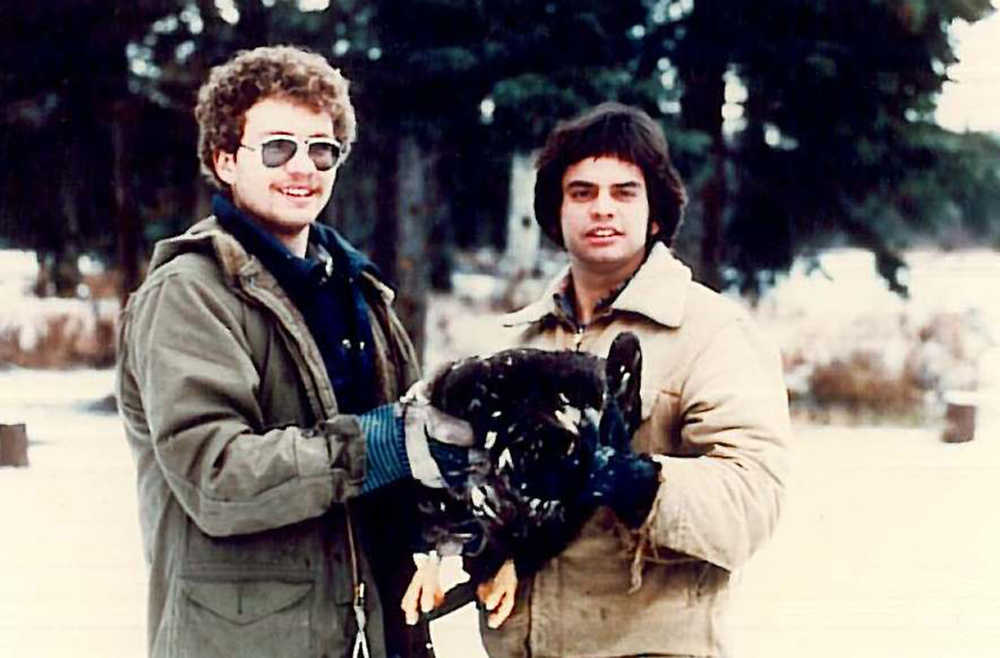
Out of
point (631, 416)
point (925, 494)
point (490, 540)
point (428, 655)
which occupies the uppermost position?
point (631, 416)

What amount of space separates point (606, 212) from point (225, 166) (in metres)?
0.64

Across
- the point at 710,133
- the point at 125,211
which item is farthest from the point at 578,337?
the point at 125,211

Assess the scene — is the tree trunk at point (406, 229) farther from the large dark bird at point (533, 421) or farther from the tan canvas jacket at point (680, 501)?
the large dark bird at point (533, 421)

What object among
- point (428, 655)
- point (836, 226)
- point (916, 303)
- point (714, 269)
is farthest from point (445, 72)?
point (428, 655)

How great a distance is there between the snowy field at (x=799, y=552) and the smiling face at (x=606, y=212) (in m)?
2.11

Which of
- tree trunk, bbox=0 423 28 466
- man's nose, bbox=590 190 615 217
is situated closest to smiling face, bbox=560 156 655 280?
man's nose, bbox=590 190 615 217

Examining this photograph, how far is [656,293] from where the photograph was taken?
1.79 metres

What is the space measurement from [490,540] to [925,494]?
3575mm

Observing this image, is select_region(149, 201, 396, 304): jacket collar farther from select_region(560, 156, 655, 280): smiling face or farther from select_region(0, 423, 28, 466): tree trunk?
select_region(0, 423, 28, 466): tree trunk

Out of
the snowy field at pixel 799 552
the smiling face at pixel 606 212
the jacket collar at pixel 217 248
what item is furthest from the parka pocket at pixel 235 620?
the snowy field at pixel 799 552

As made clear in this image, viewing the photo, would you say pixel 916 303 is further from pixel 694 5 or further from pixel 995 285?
pixel 694 5

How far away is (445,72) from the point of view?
582cm

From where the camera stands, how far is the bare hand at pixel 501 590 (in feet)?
5.64

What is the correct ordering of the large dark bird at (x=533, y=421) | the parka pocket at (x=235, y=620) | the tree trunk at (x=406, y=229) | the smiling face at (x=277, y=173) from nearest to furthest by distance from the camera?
the large dark bird at (x=533, y=421) < the parka pocket at (x=235, y=620) < the smiling face at (x=277, y=173) < the tree trunk at (x=406, y=229)
